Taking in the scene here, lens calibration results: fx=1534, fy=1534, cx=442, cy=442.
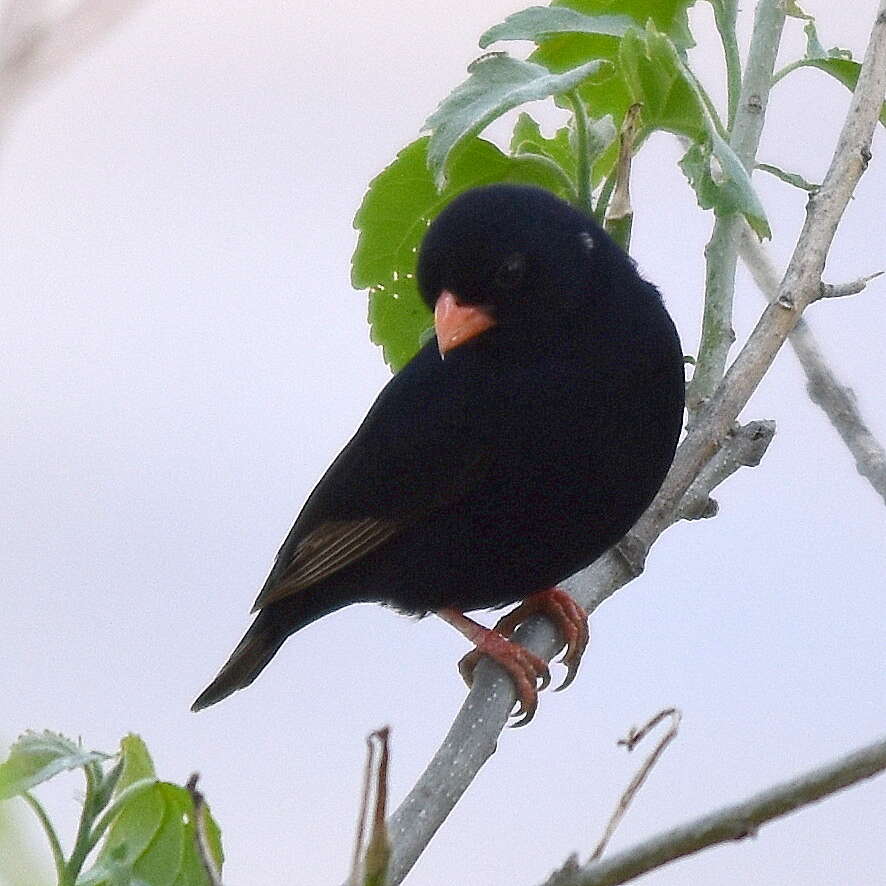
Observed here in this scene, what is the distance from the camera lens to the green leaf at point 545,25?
2824 millimetres

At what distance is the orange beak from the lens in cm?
321

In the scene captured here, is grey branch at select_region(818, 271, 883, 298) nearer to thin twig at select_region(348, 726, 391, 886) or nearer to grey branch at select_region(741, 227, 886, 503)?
grey branch at select_region(741, 227, 886, 503)

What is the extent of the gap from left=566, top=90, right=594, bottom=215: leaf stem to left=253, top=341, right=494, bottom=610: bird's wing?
454 mm

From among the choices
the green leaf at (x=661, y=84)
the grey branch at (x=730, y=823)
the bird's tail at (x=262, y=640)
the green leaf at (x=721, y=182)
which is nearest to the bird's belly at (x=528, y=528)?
the bird's tail at (x=262, y=640)

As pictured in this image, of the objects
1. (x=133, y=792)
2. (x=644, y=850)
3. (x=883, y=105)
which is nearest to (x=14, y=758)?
(x=133, y=792)

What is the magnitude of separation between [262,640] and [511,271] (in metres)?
1.13

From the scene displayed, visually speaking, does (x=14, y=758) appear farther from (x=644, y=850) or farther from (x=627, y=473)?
(x=627, y=473)

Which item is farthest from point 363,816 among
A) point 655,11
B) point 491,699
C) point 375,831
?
point 655,11

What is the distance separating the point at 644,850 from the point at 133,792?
105 centimetres

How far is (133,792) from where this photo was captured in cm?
207

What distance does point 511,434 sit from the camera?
3.20 metres

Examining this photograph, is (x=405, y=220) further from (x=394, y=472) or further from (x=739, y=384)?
(x=739, y=384)

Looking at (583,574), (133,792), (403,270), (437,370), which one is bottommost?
(133,792)

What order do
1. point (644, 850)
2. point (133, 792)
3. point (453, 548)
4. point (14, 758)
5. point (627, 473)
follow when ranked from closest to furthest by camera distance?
point (644, 850) < point (14, 758) < point (133, 792) < point (627, 473) < point (453, 548)
